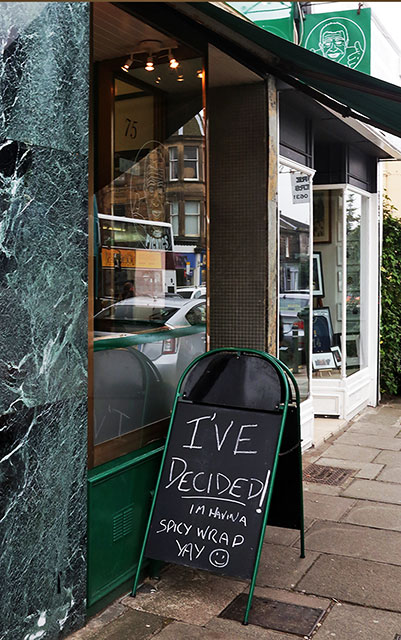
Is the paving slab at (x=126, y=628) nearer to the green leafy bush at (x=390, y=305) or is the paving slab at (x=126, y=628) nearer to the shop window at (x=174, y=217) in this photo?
the shop window at (x=174, y=217)

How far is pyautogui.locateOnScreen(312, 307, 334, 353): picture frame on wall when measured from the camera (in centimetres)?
816

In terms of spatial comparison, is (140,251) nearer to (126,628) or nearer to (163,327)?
(163,327)

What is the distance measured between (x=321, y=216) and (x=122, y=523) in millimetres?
5534

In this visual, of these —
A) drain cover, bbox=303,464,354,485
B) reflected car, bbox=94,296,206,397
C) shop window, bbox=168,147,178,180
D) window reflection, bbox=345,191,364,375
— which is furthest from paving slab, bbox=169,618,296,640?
window reflection, bbox=345,191,364,375

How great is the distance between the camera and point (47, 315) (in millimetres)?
2922

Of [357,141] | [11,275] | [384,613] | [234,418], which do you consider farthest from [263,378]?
[357,141]

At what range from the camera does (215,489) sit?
11.6 ft

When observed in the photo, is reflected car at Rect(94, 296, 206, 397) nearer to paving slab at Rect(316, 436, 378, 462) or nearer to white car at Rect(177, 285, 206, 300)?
white car at Rect(177, 285, 206, 300)

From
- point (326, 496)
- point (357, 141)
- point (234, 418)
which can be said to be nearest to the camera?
point (234, 418)

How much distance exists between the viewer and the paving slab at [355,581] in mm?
3529

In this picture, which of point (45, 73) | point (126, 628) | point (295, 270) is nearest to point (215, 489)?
point (126, 628)

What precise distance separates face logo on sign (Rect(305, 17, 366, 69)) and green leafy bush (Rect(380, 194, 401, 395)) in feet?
13.6

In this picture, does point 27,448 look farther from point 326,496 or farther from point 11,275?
point 326,496

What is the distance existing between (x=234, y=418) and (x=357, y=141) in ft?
17.4
